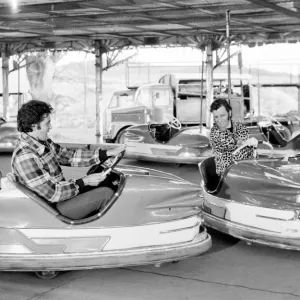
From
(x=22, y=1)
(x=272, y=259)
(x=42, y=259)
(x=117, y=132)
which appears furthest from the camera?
(x=117, y=132)

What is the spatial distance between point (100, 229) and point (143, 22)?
812 cm

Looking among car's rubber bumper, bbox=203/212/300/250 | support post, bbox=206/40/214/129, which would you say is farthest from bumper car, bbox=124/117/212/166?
car's rubber bumper, bbox=203/212/300/250

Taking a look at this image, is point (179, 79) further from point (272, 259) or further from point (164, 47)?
point (272, 259)

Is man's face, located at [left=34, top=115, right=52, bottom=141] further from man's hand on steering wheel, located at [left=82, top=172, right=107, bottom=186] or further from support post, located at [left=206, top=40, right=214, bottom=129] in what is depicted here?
support post, located at [left=206, top=40, right=214, bottom=129]

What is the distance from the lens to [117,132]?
12.5m

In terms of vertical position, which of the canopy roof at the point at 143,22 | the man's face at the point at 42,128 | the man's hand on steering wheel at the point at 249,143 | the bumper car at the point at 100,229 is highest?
the canopy roof at the point at 143,22

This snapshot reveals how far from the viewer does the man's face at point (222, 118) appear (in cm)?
441

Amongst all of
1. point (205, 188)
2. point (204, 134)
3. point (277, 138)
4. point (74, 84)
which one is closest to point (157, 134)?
point (204, 134)

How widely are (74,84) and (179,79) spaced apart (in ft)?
69.4

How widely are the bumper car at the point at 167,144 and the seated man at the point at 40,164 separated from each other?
5457 millimetres

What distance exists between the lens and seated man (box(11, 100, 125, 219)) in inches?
127

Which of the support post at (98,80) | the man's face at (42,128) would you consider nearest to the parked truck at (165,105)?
the support post at (98,80)

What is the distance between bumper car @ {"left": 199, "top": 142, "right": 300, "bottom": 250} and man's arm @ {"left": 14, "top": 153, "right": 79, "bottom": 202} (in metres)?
1.25

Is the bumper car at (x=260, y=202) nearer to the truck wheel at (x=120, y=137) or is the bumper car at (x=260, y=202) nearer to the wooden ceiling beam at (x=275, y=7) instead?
the wooden ceiling beam at (x=275, y=7)
